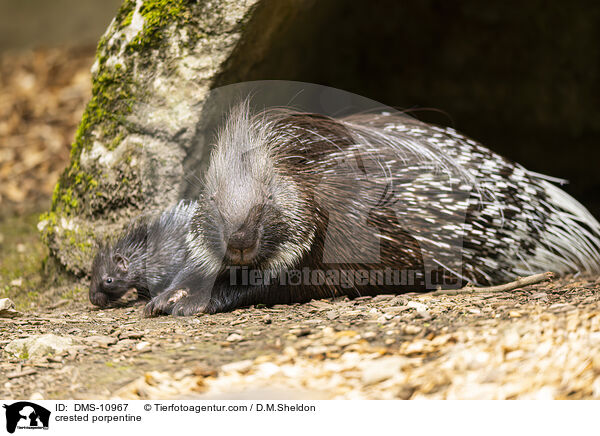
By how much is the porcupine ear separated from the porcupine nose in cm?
109

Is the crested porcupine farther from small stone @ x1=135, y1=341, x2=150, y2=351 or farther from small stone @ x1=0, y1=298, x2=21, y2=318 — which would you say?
small stone @ x1=135, y1=341, x2=150, y2=351

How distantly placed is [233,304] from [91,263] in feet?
3.83

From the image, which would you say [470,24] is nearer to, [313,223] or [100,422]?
[313,223]

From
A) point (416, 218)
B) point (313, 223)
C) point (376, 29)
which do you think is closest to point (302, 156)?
point (313, 223)

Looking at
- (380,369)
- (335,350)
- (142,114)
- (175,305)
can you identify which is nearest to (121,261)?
(175,305)

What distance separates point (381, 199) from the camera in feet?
10.5

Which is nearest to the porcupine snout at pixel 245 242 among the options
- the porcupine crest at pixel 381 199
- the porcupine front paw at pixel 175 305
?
the porcupine crest at pixel 381 199

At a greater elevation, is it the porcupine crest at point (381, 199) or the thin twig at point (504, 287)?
the porcupine crest at point (381, 199)

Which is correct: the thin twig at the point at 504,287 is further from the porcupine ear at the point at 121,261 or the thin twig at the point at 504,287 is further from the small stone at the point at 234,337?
the porcupine ear at the point at 121,261

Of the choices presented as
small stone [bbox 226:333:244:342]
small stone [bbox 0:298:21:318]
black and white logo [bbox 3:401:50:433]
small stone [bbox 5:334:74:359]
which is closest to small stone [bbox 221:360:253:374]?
small stone [bbox 226:333:244:342]

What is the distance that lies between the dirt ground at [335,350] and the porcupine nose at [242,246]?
0.30m

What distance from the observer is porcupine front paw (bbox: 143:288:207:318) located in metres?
3.07

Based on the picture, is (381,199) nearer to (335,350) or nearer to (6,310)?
(335,350)

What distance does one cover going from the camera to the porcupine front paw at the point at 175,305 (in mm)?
3068
